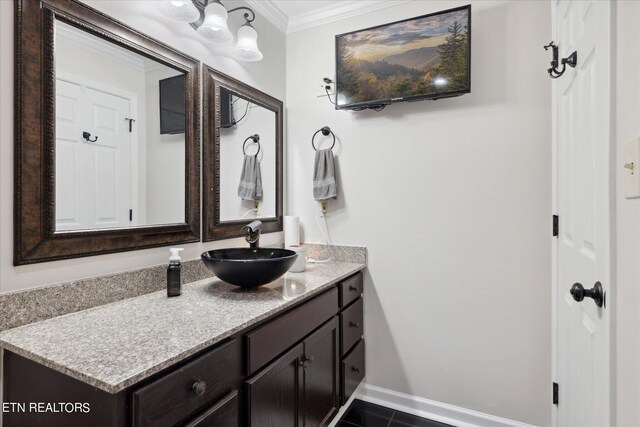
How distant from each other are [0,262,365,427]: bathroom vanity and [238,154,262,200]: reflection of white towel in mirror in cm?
60

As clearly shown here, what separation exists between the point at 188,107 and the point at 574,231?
1768 mm

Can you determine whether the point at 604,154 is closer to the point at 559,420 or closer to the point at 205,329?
the point at 205,329

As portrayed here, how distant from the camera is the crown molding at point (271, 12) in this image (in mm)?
2062

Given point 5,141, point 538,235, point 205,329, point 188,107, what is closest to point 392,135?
point 538,235

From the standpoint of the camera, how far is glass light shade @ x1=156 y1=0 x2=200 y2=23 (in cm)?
144

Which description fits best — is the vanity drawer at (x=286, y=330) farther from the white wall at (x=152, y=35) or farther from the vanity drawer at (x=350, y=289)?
the white wall at (x=152, y=35)

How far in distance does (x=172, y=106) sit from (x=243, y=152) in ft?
1.66

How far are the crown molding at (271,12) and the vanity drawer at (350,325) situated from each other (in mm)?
1919

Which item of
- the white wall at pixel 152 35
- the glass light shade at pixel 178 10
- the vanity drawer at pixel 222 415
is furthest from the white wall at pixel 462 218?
the vanity drawer at pixel 222 415

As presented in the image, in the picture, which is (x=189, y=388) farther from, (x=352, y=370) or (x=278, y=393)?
(x=352, y=370)

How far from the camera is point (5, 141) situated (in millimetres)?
1028

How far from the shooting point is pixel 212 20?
1.62 m

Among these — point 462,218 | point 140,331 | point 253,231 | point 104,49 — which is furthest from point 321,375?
point 104,49

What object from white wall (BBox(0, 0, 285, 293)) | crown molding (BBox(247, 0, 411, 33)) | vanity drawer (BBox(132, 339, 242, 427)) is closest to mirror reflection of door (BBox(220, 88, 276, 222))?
white wall (BBox(0, 0, 285, 293))
